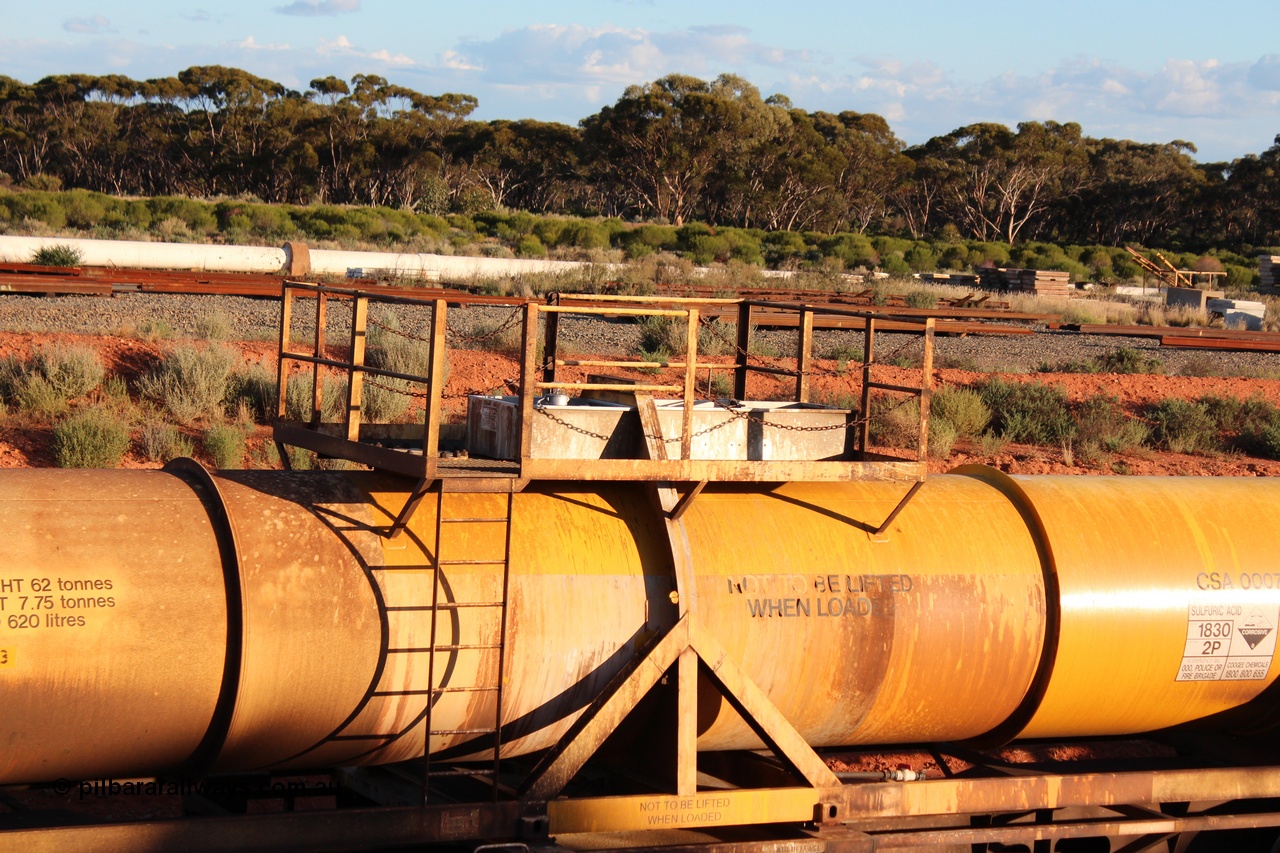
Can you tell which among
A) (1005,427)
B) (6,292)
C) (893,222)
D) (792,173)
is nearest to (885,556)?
(1005,427)

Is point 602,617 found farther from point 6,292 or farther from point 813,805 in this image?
point 6,292

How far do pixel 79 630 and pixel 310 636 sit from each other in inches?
34.2

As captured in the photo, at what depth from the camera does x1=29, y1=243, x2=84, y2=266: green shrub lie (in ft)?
98.5

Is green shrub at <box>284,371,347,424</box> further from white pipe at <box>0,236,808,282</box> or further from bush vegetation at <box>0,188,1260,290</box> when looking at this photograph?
bush vegetation at <box>0,188,1260,290</box>

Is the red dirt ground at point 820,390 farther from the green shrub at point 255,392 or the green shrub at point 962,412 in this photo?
the green shrub at point 255,392

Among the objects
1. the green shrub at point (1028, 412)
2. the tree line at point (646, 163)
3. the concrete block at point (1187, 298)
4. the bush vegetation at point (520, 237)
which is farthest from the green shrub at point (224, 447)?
the tree line at point (646, 163)

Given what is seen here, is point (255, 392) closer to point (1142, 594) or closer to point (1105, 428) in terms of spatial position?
point (1105, 428)

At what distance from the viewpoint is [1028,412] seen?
1933 centimetres

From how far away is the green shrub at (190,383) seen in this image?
15.5 m

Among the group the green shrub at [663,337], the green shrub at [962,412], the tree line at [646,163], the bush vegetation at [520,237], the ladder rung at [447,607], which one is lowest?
the ladder rung at [447,607]

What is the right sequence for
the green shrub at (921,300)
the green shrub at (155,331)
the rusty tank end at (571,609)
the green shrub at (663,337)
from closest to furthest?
1. the rusty tank end at (571,609)
2. the green shrub at (155,331)
3. the green shrub at (663,337)
4. the green shrub at (921,300)

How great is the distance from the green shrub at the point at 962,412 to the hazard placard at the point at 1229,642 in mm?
11705

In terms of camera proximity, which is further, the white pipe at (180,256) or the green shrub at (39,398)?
the white pipe at (180,256)

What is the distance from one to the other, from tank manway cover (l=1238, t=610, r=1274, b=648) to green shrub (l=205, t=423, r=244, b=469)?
33.5ft
